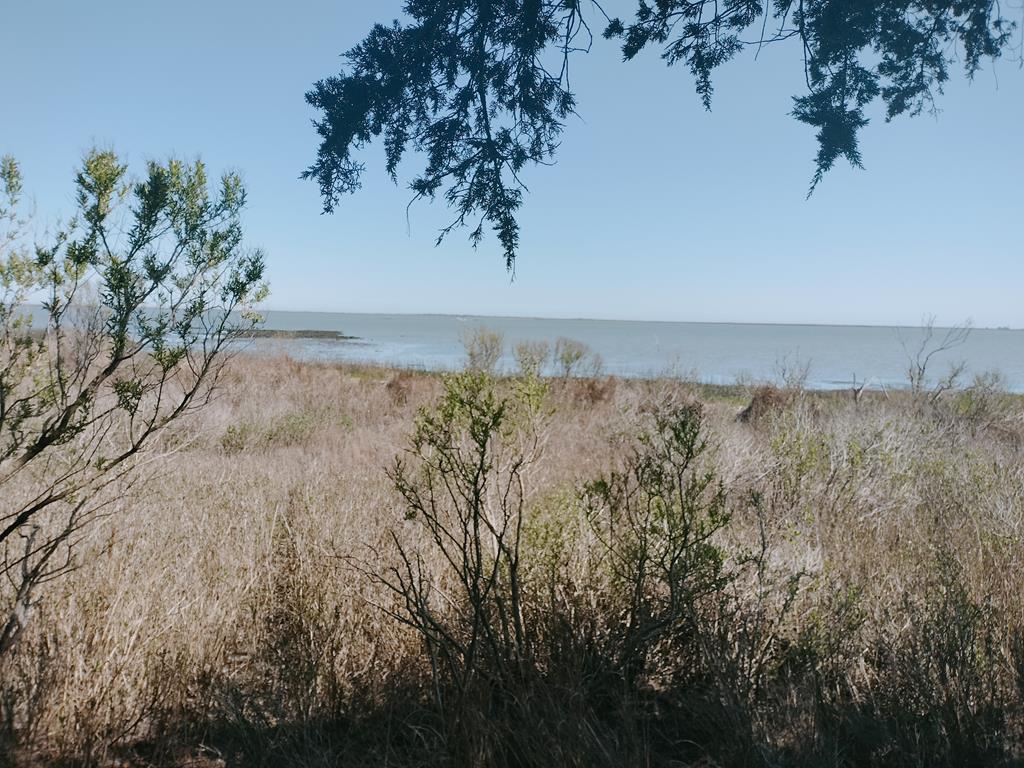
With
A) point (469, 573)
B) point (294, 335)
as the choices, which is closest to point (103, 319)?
point (469, 573)

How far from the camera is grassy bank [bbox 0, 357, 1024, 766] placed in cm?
275

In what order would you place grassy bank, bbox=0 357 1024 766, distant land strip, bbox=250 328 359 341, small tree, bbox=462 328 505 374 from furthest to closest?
1. small tree, bbox=462 328 505 374
2. distant land strip, bbox=250 328 359 341
3. grassy bank, bbox=0 357 1024 766

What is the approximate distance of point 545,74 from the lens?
324 cm

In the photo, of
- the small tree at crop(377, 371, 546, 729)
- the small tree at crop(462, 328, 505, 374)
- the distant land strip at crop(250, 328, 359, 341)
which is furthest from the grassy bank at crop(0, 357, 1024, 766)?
the small tree at crop(462, 328, 505, 374)

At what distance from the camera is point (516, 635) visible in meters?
2.95

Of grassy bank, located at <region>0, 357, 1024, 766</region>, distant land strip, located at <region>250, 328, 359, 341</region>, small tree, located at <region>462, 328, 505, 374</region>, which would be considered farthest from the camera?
small tree, located at <region>462, 328, 505, 374</region>

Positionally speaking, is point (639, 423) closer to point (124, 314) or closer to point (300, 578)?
point (300, 578)

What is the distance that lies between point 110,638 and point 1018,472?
8.36 m

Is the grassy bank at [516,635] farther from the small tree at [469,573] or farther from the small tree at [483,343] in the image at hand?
the small tree at [483,343]

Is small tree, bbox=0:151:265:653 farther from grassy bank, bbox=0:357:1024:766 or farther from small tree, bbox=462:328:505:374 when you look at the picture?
small tree, bbox=462:328:505:374

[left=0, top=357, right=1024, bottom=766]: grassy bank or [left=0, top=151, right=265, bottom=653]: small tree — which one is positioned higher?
[left=0, top=151, right=265, bottom=653]: small tree

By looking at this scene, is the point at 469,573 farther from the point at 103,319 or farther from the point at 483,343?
the point at 483,343

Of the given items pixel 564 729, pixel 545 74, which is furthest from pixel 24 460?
pixel 545 74

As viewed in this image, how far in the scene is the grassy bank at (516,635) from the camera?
9.01ft
